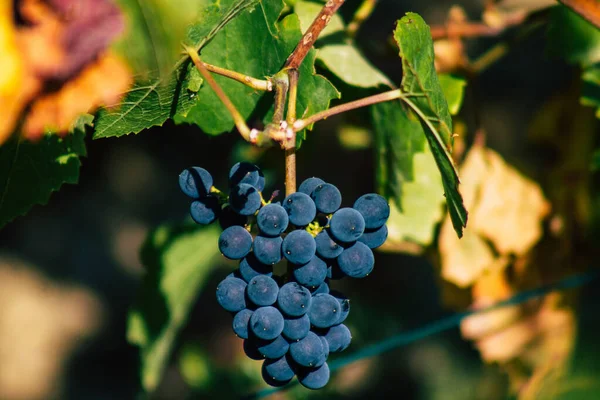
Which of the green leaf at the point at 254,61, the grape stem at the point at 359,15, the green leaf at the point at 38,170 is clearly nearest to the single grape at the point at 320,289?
the green leaf at the point at 254,61

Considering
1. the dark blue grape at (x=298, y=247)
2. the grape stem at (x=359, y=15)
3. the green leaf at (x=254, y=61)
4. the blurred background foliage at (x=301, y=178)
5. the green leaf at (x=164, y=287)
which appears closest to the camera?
the blurred background foliage at (x=301, y=178)

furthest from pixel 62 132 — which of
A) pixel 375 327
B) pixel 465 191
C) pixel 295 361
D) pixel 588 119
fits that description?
pixel 375 327

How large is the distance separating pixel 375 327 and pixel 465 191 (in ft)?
3.15

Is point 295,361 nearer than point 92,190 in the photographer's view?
Yes

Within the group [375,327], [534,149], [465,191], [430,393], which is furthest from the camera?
[430,393]

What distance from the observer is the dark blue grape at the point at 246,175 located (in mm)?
826

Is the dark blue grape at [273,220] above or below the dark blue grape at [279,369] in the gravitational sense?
above

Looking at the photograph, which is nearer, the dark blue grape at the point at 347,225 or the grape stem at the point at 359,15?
the dark blue grape at the point at 347,225

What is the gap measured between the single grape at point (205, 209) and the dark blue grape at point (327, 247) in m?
0.15

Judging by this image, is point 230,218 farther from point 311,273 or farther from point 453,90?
point 453,90

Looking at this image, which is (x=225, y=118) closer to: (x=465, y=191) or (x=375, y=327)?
(x=465, y=191)

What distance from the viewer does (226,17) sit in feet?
2.81

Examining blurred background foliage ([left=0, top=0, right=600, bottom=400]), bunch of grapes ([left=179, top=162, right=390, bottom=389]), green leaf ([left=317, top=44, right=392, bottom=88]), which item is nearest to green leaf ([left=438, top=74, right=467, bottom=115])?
blurred background foliage ([left=0, top=0, right=600, bottom=400])

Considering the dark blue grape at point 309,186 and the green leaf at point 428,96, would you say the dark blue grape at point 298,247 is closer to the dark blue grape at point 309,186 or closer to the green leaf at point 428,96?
the dark blue grape at point 309,186
